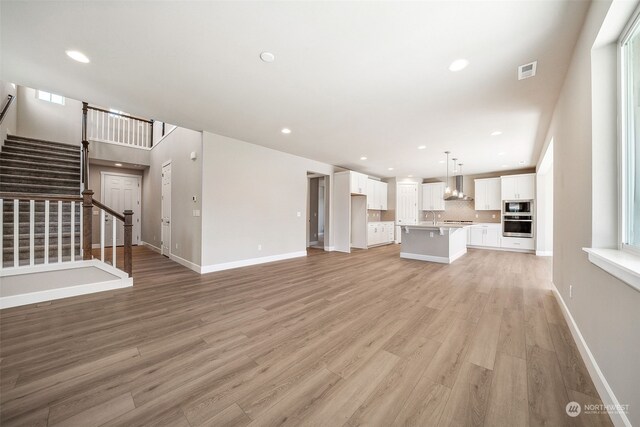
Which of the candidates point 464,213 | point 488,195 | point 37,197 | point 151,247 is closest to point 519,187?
point 488,195

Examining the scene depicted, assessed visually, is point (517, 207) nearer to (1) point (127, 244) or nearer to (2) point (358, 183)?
(2) point (358, 183)

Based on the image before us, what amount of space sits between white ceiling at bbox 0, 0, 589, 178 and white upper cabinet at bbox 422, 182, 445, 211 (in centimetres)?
509

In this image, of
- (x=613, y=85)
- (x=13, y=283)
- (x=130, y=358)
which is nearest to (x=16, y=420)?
(x=130, y=358)

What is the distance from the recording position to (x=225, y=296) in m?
3.18

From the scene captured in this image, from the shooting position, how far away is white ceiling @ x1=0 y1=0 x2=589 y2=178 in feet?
5.80

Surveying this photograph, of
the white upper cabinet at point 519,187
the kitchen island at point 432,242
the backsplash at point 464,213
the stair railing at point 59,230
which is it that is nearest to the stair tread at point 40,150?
the stair railing at point 59,230

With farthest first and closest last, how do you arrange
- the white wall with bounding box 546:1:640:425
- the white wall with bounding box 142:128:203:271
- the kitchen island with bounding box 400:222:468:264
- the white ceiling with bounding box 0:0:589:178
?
1. the kitchen island with bounding box 400:222:468:264
2. the white wall with bounding box 142:128:203:271
3. the white ceiling with bounding box 0:0:589:178
4. the white wall with bounding box 546:1:640:425

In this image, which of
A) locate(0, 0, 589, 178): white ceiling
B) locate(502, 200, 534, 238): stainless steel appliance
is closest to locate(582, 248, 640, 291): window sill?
locate(0, 0, 589, 178): white ceiling

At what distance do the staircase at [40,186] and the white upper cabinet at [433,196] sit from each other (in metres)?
9.96

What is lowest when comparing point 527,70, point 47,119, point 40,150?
point 40,150

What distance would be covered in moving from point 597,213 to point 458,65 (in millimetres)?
1776

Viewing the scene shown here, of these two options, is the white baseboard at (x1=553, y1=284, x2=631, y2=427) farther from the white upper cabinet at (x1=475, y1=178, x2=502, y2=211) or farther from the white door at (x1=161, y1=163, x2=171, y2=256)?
the white door at (x1=161, y1=163, x2=171, y2=256)

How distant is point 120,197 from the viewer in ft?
24.3

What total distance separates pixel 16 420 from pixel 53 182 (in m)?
5.56
